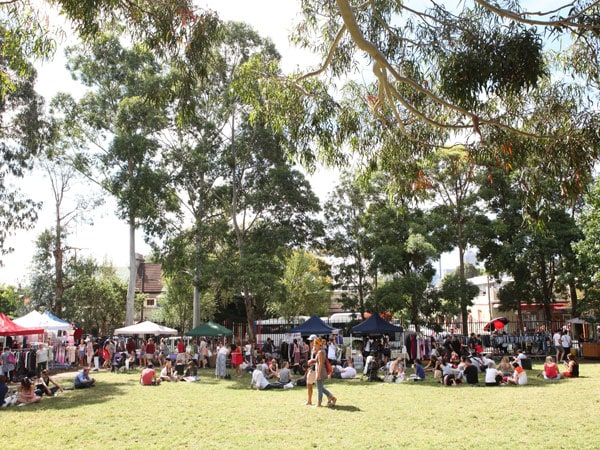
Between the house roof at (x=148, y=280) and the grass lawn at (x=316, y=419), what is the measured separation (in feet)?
113

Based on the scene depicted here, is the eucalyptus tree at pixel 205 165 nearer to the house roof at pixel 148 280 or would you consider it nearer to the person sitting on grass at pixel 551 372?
the person sitting on grass at pixel 551 372

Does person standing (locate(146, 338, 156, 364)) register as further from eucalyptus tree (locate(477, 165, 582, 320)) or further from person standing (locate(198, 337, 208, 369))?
eucalyptus tree (locate(477, 165, 582, 320))

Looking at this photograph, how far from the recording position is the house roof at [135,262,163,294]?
4700cm

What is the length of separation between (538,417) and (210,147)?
63.3ft

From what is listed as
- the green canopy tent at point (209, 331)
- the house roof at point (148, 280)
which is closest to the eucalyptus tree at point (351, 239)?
the green canopy tent at point (209, 331)

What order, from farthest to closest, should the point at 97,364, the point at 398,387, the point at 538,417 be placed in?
1. the point at 97,364
2. the point at 398,387
3. the point at 538,417

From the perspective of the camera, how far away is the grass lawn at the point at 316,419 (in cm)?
744

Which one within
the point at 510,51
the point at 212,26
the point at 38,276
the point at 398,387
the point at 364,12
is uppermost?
the point at 364,12

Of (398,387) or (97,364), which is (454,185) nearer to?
(398,387)

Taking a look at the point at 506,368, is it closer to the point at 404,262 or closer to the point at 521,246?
the point at 404,262

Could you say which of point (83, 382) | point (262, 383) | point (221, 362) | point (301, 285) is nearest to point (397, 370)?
point (262, 383)

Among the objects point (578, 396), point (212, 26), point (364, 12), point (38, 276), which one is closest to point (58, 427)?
point (212, 26)

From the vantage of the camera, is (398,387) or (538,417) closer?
(538,417)

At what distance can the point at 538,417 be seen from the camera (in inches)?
354
